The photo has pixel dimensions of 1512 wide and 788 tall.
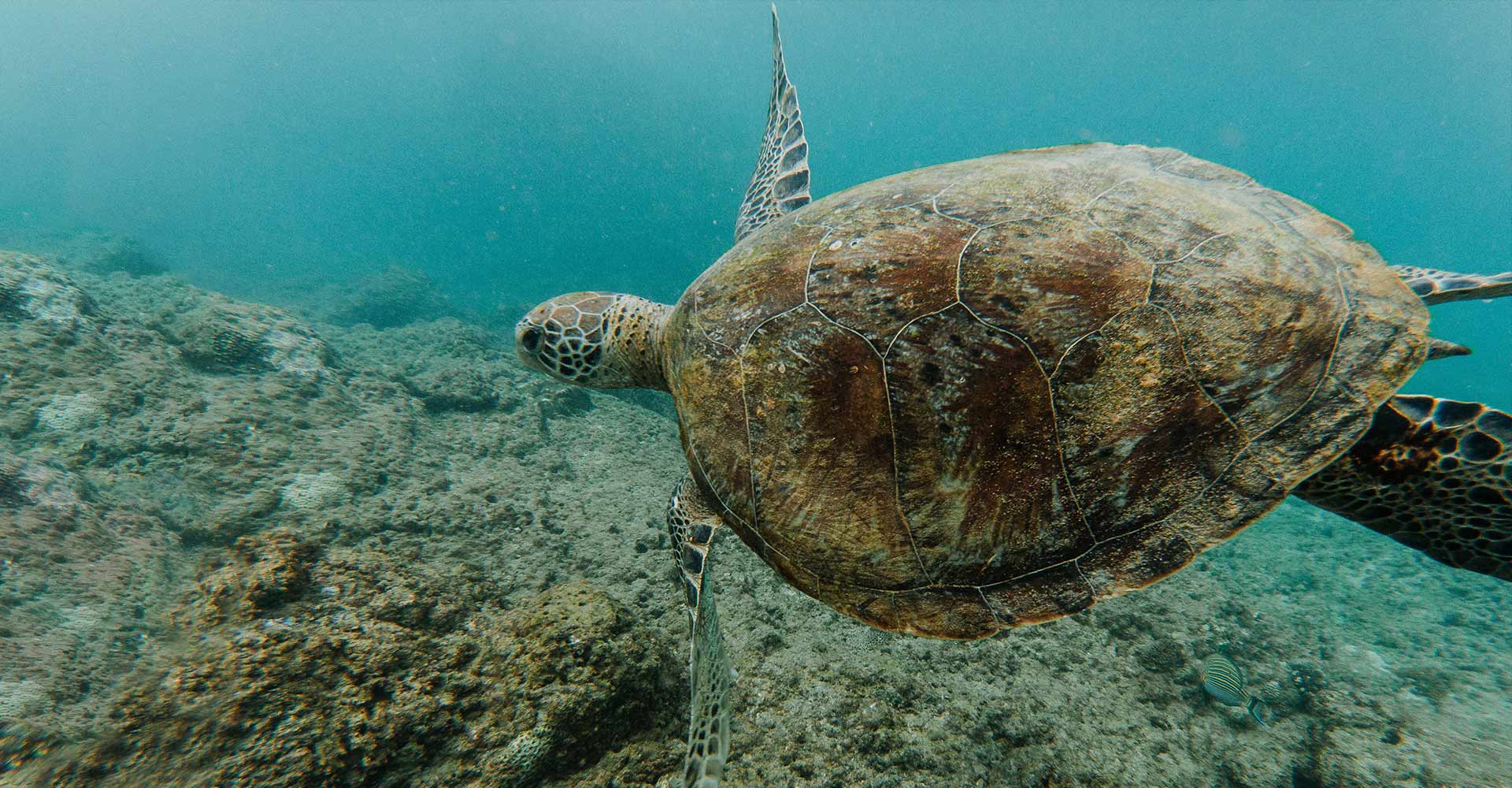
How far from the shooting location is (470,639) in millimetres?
1991

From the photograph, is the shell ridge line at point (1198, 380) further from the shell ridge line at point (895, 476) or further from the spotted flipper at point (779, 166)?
the spotted flipper at point (779, 166)

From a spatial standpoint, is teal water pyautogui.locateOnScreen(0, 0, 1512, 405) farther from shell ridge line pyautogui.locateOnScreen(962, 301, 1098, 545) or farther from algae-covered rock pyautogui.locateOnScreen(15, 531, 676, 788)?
shell ridge line pyautogui.locateOnScreen(962, 301, 1098, 545)

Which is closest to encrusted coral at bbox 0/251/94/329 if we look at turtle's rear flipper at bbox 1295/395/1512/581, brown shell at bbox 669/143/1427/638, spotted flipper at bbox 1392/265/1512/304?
brown shell at bbox 669/143/1427/638

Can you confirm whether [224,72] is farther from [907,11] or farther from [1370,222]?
[1370,222]

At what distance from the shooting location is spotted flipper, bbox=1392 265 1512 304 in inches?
71.9

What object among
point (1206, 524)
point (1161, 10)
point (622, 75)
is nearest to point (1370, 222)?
point (1161, 10)

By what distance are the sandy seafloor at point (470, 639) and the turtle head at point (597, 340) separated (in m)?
1.15

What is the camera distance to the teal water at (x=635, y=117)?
44531 millimetres

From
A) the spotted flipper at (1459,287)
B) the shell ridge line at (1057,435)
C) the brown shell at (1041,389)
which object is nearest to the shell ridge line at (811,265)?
the brown shell at (1041,389)

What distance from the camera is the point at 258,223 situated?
62594 mm

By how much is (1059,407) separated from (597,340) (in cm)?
231

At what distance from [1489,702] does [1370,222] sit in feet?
281

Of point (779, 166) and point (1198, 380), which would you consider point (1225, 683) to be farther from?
point (779, 166)

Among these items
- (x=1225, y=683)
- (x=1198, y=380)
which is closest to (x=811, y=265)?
(x=1198, y=380)
